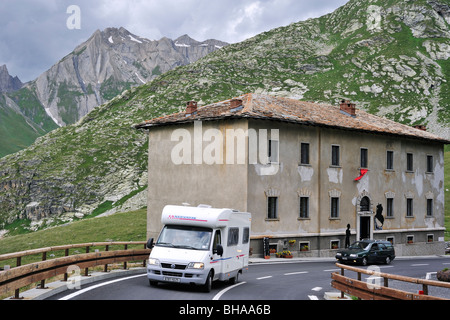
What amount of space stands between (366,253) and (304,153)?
858 cm

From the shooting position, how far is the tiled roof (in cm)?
3246

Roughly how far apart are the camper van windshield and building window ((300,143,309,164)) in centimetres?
1936

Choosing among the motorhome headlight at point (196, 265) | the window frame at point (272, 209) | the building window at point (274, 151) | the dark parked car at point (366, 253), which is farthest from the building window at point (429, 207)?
the motorhome headlight at point (196, 265)

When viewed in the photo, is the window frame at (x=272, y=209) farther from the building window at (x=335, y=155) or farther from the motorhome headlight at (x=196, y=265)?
the motorhome headlight at (x=196, y=265)

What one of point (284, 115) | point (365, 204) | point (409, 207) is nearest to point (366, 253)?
point (365, 204)

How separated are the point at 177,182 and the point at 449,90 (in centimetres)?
10417

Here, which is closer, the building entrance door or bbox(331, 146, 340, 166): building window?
bbox(331, 146, 340, 166): building window

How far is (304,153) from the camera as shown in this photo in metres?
34.9

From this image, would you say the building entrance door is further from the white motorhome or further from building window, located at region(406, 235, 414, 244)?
the white motorhome

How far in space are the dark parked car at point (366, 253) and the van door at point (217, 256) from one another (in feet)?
48.8

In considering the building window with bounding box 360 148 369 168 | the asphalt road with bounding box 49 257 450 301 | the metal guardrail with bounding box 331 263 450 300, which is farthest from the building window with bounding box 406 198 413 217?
the metal guardrail with bounding box 331 263 450 300

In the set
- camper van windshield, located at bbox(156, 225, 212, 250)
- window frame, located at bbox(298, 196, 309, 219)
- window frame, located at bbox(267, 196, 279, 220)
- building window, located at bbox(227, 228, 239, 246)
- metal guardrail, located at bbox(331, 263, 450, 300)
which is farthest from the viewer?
window frame, located at bbox(298, 196, 309, 219)

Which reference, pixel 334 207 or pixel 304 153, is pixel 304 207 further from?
pixel 304 153
